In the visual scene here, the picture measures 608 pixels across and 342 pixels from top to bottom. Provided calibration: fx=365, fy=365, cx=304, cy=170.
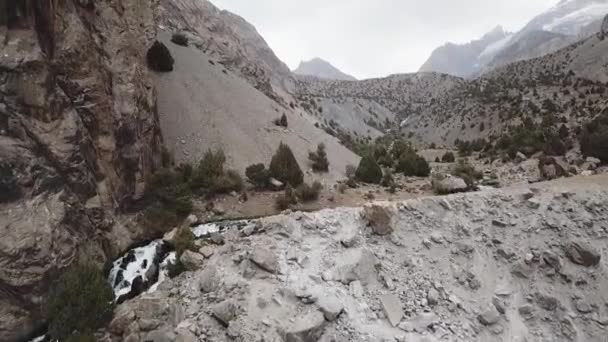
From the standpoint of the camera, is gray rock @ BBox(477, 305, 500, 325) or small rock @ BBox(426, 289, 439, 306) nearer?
gray rock @ BBox(477, 305, 500, 325)

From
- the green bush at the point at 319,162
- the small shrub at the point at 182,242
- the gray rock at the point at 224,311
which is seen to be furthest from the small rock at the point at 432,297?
the green bush at the point at 319,162

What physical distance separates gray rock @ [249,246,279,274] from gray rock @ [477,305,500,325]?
274 inches

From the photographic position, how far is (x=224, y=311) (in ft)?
35.2

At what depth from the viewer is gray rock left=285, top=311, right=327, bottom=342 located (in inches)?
402

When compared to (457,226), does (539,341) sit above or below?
below

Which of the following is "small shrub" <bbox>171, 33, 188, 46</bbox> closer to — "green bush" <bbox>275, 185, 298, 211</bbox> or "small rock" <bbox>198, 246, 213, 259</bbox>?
"green bush" <bbox>275, 185, 298, 211</bbox>

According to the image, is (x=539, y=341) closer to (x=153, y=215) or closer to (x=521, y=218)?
(x=521, y=218)

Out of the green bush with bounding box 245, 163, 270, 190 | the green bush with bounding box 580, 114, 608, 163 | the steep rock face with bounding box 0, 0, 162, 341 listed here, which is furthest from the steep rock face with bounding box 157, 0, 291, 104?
the green bush with bounding box 580, 114, 608, 163

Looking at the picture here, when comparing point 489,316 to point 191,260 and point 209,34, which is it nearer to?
point 191,260

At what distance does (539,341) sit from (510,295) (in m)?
1.59

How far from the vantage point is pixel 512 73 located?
7319 cm

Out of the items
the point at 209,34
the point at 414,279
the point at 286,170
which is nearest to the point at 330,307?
the point at 414,279

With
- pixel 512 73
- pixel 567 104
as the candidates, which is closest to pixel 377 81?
Answer: pixel 512 73

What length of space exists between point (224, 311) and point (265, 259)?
7.56 feet
